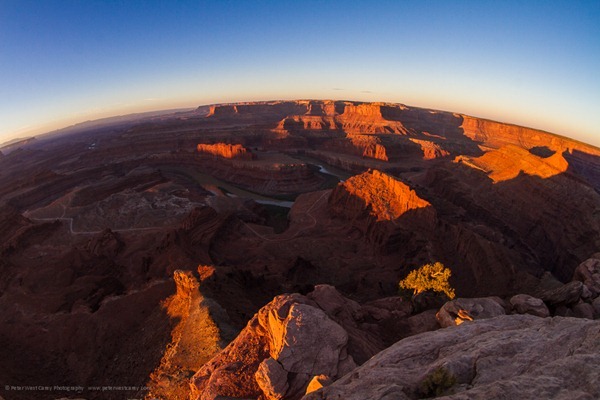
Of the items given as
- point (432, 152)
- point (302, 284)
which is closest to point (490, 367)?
point (302, 284)

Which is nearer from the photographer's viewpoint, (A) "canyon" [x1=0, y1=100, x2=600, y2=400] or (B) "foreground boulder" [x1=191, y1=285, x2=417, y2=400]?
(A) "canyon" [x1=0, y1=100, x2=600, y2=400]

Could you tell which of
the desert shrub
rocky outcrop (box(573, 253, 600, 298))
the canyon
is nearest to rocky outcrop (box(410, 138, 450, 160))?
the canyon

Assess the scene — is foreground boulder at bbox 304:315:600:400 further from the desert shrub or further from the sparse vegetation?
the sparse vegetation

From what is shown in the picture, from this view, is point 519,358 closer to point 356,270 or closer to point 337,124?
point 356,270

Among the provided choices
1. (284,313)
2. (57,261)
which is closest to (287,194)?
(57,261)

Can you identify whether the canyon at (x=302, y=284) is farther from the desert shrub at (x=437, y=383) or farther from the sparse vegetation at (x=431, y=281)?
the sparse vegetation at (x=431, y=281)

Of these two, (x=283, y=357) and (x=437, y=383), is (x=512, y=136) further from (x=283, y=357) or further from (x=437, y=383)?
(x=437, y=383)

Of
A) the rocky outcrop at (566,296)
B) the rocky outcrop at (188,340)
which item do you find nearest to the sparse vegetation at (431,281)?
the rocky outcrop at (566,296)
